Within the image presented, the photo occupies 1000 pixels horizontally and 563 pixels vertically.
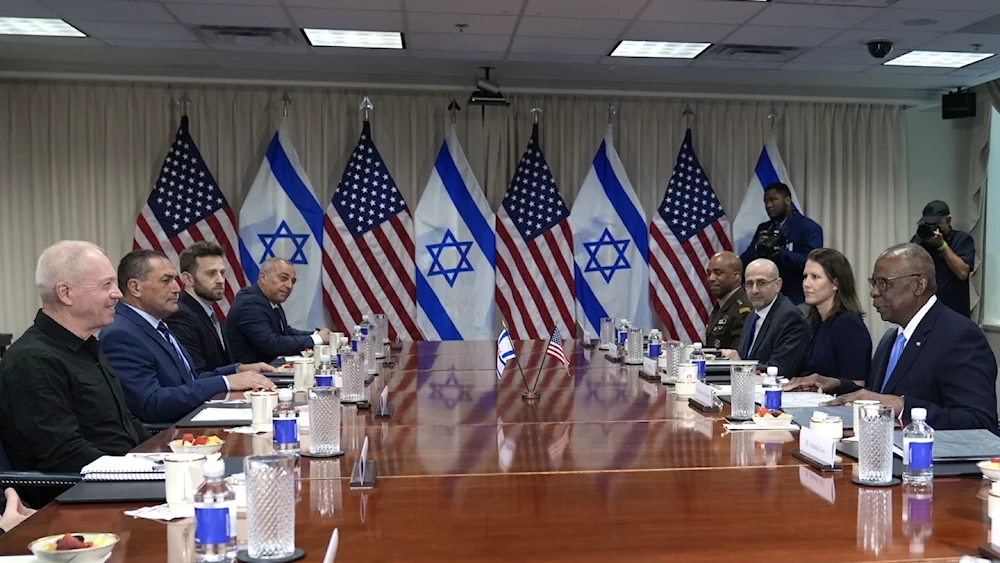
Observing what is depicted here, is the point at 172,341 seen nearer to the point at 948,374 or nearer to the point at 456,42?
the point at 948,374

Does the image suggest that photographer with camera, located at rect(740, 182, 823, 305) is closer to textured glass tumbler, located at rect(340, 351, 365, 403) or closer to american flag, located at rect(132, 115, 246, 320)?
american flag, located at rect(132, 115, 246, 320)

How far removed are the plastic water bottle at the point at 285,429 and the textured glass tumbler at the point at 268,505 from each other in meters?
0.87

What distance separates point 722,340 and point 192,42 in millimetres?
4144

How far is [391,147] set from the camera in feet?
26.4

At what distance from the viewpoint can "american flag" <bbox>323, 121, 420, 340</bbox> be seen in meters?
7.80

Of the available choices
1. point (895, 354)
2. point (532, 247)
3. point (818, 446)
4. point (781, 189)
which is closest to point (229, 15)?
point (532, 247)

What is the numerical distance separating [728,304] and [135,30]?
168 inches

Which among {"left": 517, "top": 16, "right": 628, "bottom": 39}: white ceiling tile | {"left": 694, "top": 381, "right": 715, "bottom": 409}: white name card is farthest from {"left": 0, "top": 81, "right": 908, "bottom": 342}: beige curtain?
{"left": 694, "top": 381, "right": 715, "bottom": 409}: white name card

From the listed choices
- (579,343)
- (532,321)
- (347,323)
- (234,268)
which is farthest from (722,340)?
(234,268)

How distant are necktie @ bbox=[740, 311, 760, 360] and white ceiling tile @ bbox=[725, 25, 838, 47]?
83.2 inches

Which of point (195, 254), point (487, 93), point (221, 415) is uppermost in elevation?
point (487, 93)

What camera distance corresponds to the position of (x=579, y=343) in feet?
20.5

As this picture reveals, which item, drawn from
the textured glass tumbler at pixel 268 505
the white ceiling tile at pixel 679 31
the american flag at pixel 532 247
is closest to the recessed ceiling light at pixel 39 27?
the american flag at pixel 532 247

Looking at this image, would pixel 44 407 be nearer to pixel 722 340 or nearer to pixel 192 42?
pixel 722 340
